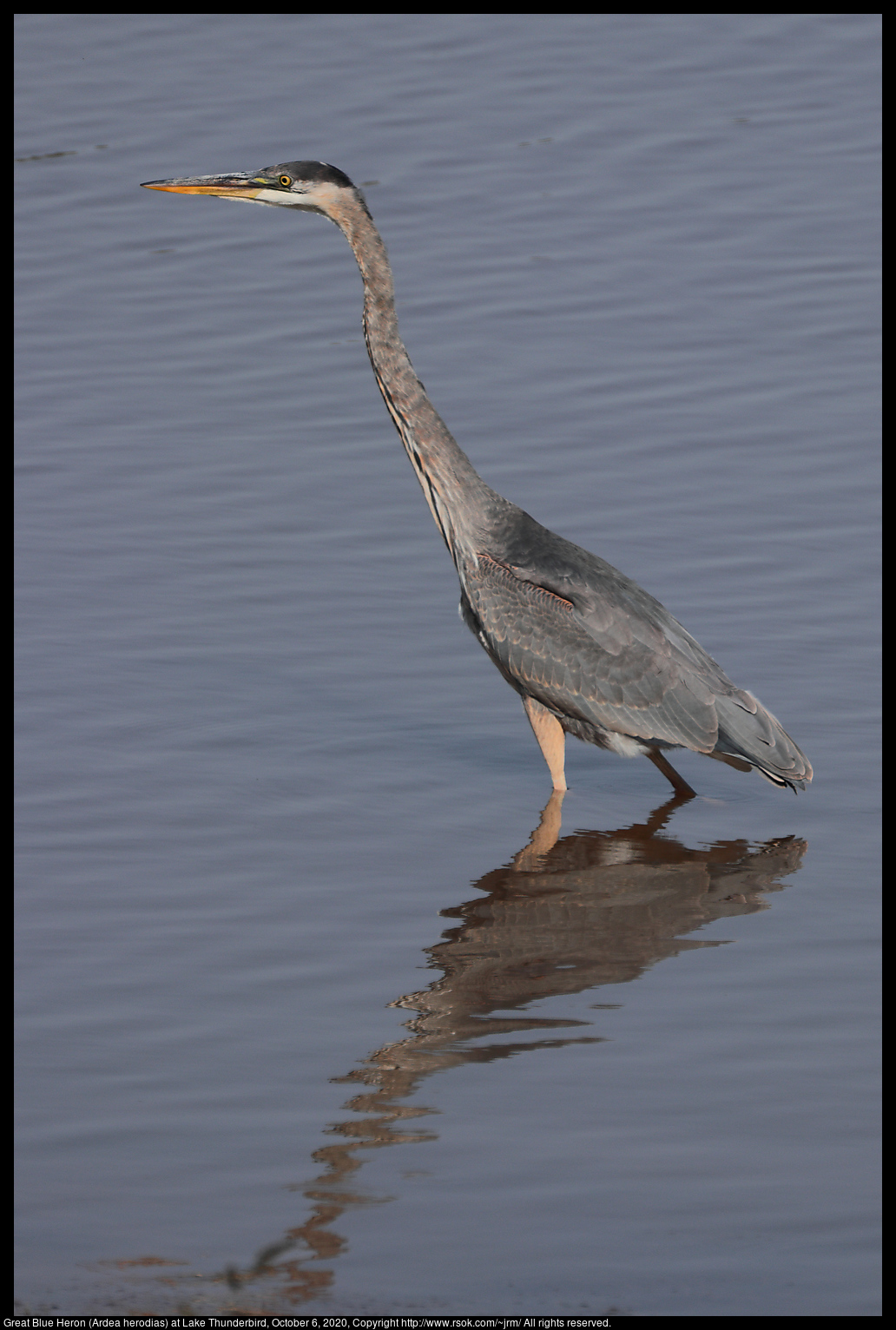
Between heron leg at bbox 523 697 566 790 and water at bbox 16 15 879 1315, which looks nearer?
water at bbox 16 15 879 1315

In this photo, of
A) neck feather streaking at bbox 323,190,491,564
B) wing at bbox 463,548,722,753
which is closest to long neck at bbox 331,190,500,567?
neck feather streaking at bbox 323,190,491,564

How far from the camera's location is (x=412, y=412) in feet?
28.8

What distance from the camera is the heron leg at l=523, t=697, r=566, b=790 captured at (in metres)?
8.52

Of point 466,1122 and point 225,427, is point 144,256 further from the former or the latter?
point 466,1122

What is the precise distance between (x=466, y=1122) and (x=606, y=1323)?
1.07 metres

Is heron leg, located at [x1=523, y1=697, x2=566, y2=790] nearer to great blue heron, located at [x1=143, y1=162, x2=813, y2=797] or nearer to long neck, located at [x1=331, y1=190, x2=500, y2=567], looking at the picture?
A: great blue heron, located at [x1=143, y1=162, x2=813, y2=797]

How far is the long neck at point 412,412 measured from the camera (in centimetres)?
874

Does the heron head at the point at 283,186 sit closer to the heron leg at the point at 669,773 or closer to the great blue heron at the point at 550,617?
the great blue heron at the point at 550,617

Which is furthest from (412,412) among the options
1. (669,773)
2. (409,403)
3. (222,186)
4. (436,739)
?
(669,773)

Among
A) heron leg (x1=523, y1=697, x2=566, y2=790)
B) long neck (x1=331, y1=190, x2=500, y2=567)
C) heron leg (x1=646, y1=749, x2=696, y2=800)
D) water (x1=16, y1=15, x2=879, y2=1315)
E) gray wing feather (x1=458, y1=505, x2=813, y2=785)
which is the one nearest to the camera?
water (x1=16, y1=15, x2=879, y2=1315)

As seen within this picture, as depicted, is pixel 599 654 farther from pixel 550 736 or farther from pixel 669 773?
pixel 669 773

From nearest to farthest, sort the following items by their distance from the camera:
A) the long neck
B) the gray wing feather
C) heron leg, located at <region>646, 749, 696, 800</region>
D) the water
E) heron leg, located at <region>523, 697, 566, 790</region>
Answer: the water
the gray wing feather
heron leg, located at <region>523, 697, 566, 790</region>
heron leg, located at <region>646, 749, 696, 800</region>
the long neck

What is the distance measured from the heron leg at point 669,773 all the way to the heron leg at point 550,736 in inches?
16.7

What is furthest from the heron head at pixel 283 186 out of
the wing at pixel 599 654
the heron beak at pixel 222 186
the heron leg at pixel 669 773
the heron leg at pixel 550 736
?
the heron leg at pixel 669 773
